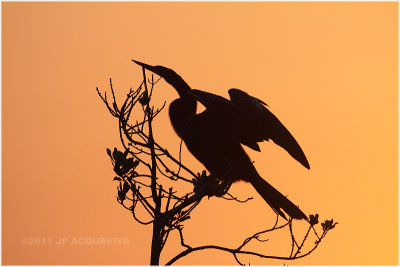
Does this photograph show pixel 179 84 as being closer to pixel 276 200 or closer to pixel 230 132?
pixel 230 132

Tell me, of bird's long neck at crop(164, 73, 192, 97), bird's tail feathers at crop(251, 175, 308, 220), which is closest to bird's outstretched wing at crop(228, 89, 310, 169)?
bird's tail feathers at crop(251, 175, 308, 220)

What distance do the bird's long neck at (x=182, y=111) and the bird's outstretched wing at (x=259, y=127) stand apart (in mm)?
433

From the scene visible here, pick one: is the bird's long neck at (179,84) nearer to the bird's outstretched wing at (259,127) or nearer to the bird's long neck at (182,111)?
the bird's long neck at (182,111)

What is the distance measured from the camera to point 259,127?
4.49 meters

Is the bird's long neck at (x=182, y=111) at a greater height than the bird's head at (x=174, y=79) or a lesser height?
lesser

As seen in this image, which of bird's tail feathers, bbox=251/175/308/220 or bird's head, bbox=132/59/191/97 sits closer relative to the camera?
bird's tail feathers, bbox=251/175/308/220

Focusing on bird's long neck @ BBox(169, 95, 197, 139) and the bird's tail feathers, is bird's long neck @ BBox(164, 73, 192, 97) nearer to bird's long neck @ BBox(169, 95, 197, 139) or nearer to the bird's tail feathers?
bird's long neck @ BBox(169, 95, 197, 139)

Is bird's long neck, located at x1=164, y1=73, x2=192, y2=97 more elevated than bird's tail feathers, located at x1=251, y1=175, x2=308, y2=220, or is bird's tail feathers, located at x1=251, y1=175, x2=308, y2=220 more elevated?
bird's long neck, located at x1=164, y1=73, x2=192, y2=97

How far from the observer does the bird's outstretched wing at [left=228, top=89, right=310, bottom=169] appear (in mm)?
4340

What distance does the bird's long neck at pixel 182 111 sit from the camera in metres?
4.92

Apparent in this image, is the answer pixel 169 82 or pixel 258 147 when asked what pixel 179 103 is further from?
pixel 258 147

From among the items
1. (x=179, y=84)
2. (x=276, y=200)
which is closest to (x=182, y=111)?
(x=179, y=84)

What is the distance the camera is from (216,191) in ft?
11.6

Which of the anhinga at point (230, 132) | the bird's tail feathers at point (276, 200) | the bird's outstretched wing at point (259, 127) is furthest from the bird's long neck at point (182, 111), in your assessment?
the bird's tail feathers at point (276, 200)
